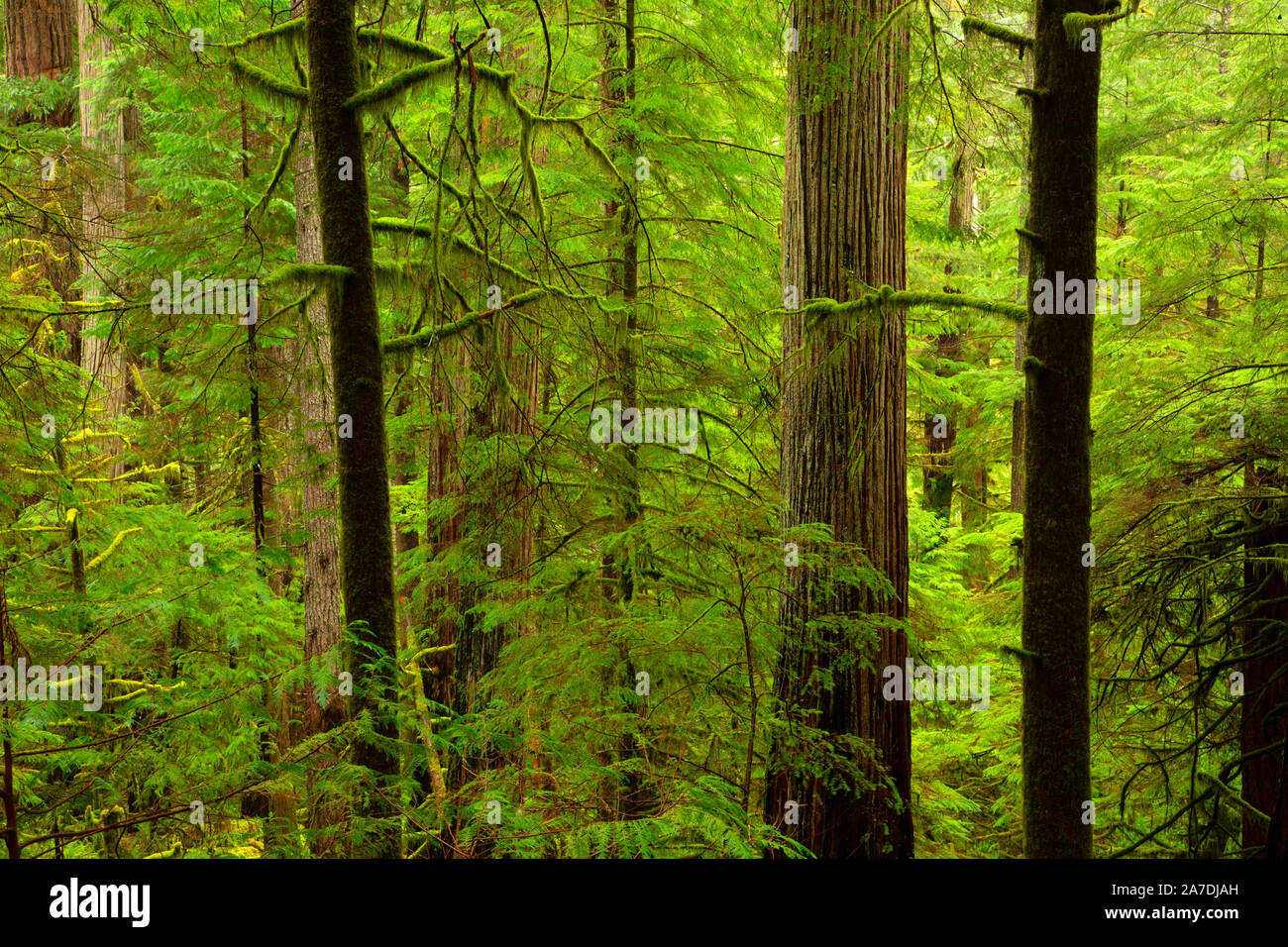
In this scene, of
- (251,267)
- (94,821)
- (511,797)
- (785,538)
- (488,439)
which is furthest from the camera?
(251,267)

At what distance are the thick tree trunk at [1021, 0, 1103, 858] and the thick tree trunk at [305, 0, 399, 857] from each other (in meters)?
3.16

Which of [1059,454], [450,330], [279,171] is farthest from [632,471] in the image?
[1059,454]

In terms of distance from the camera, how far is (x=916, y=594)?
7.07m

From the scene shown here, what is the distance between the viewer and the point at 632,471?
661 centimetres

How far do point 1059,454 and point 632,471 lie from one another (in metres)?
3.37

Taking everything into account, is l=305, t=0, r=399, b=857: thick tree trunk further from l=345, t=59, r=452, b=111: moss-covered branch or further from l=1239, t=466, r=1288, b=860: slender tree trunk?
l=1239, t=466, r=1288, b=860: slender tree trunk

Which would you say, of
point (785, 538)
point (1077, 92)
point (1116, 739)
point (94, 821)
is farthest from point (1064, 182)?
point (94, 821)

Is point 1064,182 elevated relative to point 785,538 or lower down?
elevated

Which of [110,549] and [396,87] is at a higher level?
[396,87]

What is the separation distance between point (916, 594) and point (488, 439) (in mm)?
3672

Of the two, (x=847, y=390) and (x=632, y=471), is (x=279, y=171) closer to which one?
(x=632, y=471)

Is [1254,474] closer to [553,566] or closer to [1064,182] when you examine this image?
[1064,182]

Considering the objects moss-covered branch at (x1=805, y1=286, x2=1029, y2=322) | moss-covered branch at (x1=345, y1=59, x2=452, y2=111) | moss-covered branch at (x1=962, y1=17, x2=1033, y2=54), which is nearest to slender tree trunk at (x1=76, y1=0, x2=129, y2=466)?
moss-covered branch at (x1=345, y1=59, x2=452, y2=111)

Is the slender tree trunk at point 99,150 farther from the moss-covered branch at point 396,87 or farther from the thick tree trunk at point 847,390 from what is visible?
the thick tree trunk at point 847,390
